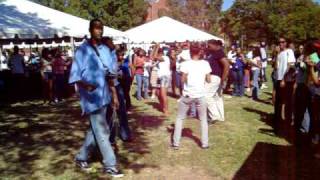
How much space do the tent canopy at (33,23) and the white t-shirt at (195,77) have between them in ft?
21.6

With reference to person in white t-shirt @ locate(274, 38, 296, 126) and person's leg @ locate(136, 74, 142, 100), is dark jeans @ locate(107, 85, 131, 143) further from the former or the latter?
person's leg @ locate(136, 74, 142, 100)

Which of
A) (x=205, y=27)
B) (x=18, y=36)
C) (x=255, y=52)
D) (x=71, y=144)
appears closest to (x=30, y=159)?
(x=71, y=144)

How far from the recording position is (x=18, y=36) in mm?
12484

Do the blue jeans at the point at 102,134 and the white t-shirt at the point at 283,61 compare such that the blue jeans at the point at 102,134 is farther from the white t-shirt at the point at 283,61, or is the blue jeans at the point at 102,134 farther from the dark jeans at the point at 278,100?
the white t-shirt at the point at 283,61

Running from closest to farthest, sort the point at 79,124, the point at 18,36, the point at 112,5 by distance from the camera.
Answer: the point at 79,124 < the point at 18,36 < the point at 112,5

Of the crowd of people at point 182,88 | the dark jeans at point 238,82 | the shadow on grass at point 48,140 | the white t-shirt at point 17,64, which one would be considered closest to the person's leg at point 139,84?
the crowd of people at point 182,88

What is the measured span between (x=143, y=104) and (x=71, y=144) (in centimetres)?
542

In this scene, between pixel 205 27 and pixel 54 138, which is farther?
pixel 205 27

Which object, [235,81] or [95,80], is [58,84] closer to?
[235,81]

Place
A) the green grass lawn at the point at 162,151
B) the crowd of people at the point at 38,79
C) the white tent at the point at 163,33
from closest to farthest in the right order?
1. the green grass lawn at the point at 162,151
2. the crowd of people at the point at 38,79
3. the white tent at the point at 163,33

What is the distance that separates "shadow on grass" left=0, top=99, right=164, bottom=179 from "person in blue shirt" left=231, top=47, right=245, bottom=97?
4.64 meters

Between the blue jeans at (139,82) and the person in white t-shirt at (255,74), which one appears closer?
the blue jeans at (139,82)

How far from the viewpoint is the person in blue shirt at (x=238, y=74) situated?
14859 mm

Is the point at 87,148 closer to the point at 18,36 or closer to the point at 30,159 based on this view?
the point at 30,159
